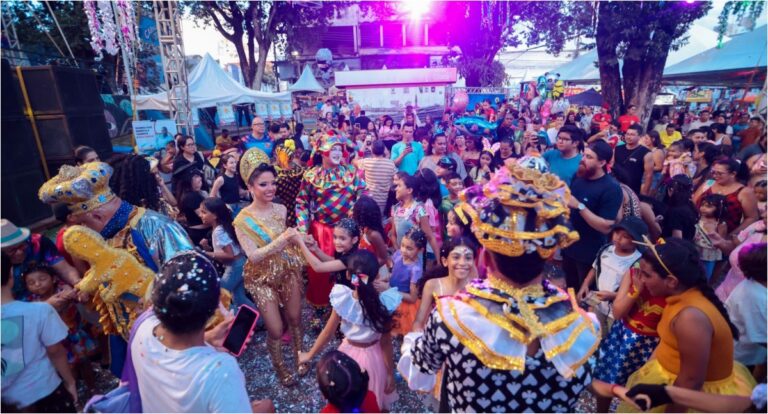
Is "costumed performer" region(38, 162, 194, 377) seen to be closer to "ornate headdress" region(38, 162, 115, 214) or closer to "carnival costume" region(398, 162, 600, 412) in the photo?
"ornate headdress" region(38, 162, 115, 214)

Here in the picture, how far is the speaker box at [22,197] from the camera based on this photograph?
5.88 m

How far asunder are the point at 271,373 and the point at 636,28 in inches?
506

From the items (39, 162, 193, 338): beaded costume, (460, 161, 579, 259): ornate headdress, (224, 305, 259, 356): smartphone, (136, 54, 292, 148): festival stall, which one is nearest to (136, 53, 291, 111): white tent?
(136, 54, 292, 148): festival stall

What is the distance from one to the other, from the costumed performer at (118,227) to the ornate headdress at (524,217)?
2.05 metres

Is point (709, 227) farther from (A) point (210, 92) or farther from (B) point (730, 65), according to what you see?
(A) point (210, 92)

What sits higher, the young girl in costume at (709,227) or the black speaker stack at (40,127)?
the black speaker stack at (40,127)

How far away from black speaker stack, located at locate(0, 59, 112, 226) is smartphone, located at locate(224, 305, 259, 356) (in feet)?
20.1

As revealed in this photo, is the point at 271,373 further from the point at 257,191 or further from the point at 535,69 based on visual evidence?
the point at 535,69

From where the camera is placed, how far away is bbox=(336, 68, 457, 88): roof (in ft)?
56.5

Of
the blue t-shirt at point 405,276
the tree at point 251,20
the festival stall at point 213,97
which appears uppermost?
the tree at point 251,20

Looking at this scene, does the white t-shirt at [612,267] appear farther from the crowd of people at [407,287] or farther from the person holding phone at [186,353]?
the person holding phone at [186,353]

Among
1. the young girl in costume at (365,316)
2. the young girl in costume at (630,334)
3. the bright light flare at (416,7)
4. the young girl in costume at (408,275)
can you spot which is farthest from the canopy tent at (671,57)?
the young girl in costume at (365,316)

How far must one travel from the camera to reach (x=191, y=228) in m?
4.23

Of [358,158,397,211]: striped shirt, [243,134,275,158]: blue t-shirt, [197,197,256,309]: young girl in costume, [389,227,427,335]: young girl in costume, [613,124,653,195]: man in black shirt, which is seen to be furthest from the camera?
[243,134,275,158]: blue t-shirt
